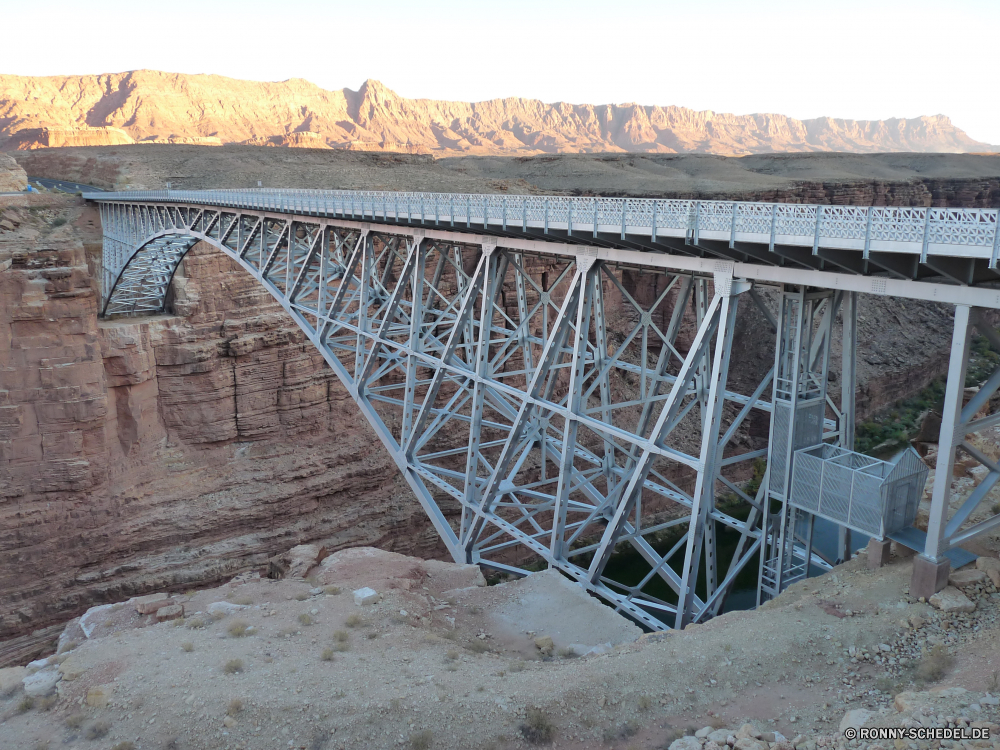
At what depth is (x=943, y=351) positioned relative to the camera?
42156 millimetres

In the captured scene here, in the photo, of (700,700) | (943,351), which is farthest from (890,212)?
(943,351)

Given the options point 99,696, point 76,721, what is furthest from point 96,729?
point 99,696

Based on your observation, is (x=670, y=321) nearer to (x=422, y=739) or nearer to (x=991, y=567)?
(x=991, y=567)

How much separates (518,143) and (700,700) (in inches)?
5840

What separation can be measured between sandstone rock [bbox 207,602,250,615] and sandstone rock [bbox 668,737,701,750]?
7484 mm

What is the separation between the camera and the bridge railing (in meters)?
7.46

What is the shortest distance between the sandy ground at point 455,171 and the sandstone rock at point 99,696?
33.8m

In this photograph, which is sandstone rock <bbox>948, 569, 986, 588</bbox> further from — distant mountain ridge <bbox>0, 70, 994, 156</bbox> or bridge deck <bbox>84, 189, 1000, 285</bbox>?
distant mountain ridge <bbox>0, 70, 994, 156</bbox>

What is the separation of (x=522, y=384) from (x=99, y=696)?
25849 millimetres

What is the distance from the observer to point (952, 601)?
746cm

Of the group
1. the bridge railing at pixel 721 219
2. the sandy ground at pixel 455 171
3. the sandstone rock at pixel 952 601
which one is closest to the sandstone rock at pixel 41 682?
the bridge railing at pixel 721 219

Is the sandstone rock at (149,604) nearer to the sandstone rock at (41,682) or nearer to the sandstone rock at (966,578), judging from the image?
the sandstone rock at (41,682)

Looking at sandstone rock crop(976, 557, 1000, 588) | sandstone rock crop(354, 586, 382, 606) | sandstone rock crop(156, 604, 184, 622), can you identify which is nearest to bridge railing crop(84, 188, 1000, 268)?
sandstone rock crop(976, 557, 1000, 588)

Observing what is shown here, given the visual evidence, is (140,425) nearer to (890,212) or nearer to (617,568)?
(617,568)
